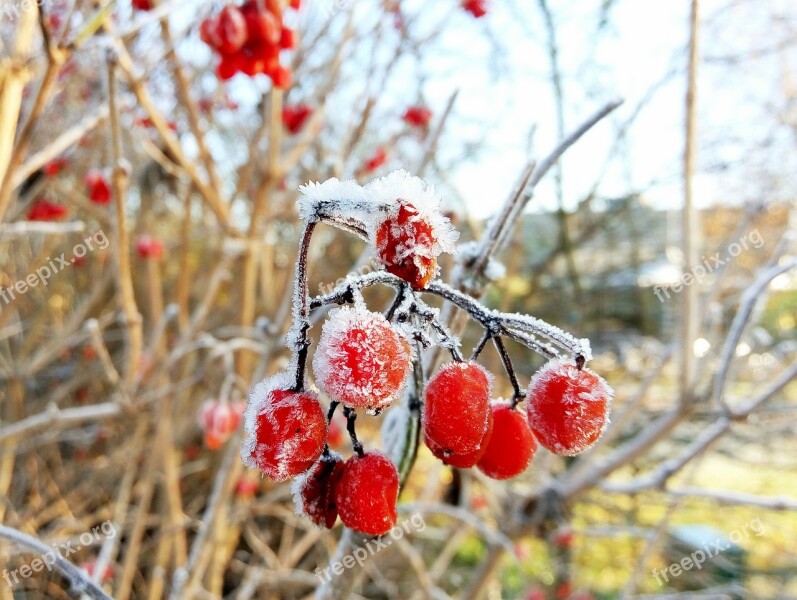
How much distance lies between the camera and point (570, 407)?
0.58 m

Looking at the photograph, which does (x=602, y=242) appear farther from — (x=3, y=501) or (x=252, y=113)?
(x=3, y=501)

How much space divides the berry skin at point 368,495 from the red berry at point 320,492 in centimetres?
2

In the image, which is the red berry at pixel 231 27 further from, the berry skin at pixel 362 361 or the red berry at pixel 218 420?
the berry skin at pixel 362 361

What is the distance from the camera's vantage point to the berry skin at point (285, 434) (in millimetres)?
532

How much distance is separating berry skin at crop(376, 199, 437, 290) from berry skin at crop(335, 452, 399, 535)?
0.68 ft

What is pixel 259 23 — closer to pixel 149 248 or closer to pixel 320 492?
pixel 320 492

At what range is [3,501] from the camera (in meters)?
2.41

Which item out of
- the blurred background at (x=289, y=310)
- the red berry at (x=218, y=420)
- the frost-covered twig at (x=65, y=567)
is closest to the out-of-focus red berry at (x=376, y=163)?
the blurred background at (x=289, y=310)

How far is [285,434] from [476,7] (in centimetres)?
275

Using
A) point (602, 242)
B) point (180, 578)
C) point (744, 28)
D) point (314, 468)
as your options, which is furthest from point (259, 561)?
point (744, 28)

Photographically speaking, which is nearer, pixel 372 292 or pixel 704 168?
pixel 372 292

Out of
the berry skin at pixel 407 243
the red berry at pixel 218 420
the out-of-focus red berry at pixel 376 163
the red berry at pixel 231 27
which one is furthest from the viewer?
the out-of-focus red berry at pixel 376 163

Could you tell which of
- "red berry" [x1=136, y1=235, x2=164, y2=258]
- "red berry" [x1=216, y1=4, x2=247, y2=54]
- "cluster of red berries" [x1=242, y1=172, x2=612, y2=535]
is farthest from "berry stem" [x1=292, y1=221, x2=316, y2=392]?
"red berry" [x1=136, y1=235, x2=164, y2=258]

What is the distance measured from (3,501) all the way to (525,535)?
2.09 meters
